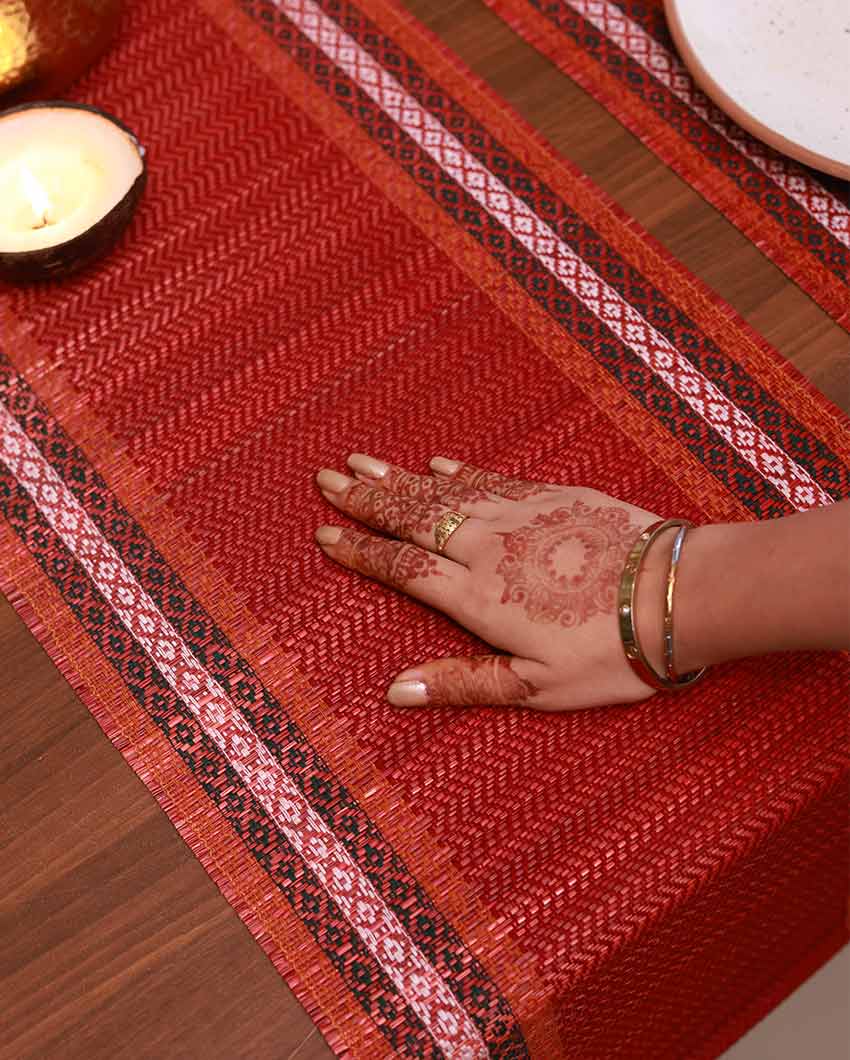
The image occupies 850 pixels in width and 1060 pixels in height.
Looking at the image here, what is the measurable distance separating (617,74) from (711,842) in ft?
1.94

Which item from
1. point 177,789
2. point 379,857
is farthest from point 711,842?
point 177,789

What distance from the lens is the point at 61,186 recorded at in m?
0.76

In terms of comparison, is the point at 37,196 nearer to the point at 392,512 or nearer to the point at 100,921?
the point at 392,512

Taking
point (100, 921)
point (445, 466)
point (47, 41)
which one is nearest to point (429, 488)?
Answer: point (445, 466)

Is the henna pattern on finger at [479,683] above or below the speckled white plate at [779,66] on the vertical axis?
below

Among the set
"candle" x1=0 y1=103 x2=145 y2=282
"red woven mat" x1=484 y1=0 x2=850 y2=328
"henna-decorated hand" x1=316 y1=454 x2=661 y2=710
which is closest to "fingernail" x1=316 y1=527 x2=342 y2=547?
"henna-decorated hand" x1=316 y1=454 x2=661 y2=710

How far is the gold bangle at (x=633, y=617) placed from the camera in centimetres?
63

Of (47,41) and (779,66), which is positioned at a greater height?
(47,41)

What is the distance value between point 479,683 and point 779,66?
20.0 inches

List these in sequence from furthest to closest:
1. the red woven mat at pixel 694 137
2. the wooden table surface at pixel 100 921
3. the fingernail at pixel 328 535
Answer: the red woven mat at pixel 694 137 < the fingernail at pixel 328 535 < the wooden table surface at pixel 100 921

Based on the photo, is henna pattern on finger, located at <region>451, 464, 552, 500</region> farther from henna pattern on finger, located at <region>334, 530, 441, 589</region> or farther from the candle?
the candle

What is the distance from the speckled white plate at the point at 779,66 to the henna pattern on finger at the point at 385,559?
40 cm

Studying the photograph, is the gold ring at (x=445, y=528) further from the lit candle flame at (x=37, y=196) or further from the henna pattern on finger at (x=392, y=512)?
the lit candle flame at (x=37, y=196)

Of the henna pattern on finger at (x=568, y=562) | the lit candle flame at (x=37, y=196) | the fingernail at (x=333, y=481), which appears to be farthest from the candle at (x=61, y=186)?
the henna pattern on finger at (x=568, y=562)
